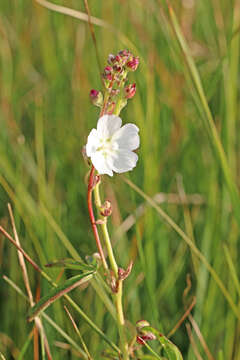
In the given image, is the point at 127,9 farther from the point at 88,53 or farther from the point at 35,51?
the point at 35,51

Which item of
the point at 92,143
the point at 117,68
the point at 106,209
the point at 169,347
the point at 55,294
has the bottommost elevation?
the point at 169,347

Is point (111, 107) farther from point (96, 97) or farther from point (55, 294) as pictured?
point (55, 294)

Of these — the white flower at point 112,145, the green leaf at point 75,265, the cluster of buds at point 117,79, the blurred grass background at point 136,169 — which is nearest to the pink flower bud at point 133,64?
the cluster of buds at point 117,79

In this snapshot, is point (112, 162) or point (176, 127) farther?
point (176, 127)

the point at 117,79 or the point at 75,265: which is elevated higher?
the point at 117,79

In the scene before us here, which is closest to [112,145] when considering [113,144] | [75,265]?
[113,144]

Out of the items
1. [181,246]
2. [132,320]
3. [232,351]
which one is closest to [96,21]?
[181,246]

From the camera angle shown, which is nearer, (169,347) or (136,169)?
(169,347)

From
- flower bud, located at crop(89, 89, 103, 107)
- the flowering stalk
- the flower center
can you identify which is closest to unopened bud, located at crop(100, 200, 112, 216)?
the flowering stalk
